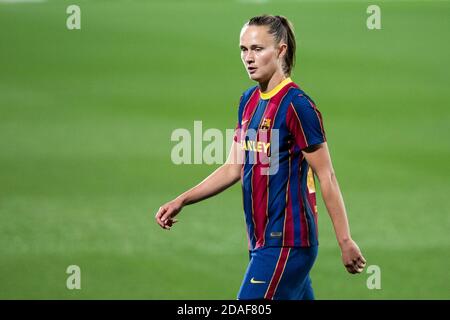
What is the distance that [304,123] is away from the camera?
4922 mm

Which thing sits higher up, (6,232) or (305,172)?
(305,172)

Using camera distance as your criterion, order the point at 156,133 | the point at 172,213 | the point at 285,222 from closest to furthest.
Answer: the point at 285,222 < the point at 172,213 < the point at 156,133

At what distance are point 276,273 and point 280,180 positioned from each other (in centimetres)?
50

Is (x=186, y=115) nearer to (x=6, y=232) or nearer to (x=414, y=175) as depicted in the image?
(x=414, y=175)

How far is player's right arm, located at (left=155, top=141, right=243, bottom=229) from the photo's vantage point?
17.5 ft

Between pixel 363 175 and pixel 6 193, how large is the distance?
441 cm

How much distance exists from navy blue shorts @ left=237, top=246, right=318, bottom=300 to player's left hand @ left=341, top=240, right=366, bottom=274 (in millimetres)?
296

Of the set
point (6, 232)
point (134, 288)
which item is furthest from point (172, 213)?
point (6, 232)

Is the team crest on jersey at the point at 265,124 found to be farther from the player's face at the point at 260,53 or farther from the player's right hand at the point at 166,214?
the player's right hand at the point at 166,214

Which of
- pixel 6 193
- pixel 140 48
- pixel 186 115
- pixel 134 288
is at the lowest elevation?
pixel 134 288

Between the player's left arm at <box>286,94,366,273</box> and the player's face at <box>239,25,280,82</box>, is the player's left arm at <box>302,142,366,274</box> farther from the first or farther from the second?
the player's face at <box>239,25,280,82</box>

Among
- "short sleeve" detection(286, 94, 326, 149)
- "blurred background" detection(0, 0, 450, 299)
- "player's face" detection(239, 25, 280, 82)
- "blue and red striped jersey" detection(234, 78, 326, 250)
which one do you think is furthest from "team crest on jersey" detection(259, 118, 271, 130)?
"blurred background" detection(0, 0, 450, 299)

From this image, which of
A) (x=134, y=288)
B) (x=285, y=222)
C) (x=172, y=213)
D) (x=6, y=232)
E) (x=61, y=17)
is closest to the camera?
(x=285, y=222)

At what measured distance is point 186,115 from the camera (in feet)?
44.9
